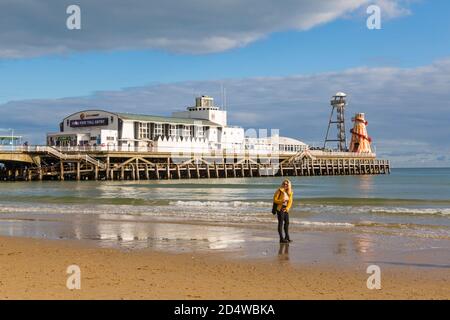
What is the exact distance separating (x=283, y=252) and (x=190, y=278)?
323 centimetres

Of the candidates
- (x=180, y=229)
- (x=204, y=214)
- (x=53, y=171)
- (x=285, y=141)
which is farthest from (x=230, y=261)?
(x=285, y=141)

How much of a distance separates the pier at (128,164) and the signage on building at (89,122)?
601 centimetres

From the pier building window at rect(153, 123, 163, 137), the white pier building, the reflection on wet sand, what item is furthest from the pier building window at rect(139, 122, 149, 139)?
the reflection on wet sand

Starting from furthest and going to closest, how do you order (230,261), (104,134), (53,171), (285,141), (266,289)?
(285,141), (104,134), (53,171), (230,261), (266,289)

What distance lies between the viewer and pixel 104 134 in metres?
57.3

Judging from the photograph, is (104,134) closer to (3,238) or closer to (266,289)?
(3,238)

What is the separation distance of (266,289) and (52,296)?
2837 mm

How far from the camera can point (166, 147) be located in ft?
194

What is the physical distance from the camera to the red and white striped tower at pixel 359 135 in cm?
9188

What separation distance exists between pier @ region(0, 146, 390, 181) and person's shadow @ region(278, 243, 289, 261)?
40.5 m

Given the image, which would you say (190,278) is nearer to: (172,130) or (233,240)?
(233,240)

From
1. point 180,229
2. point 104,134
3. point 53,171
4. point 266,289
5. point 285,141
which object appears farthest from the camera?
point 285,141
